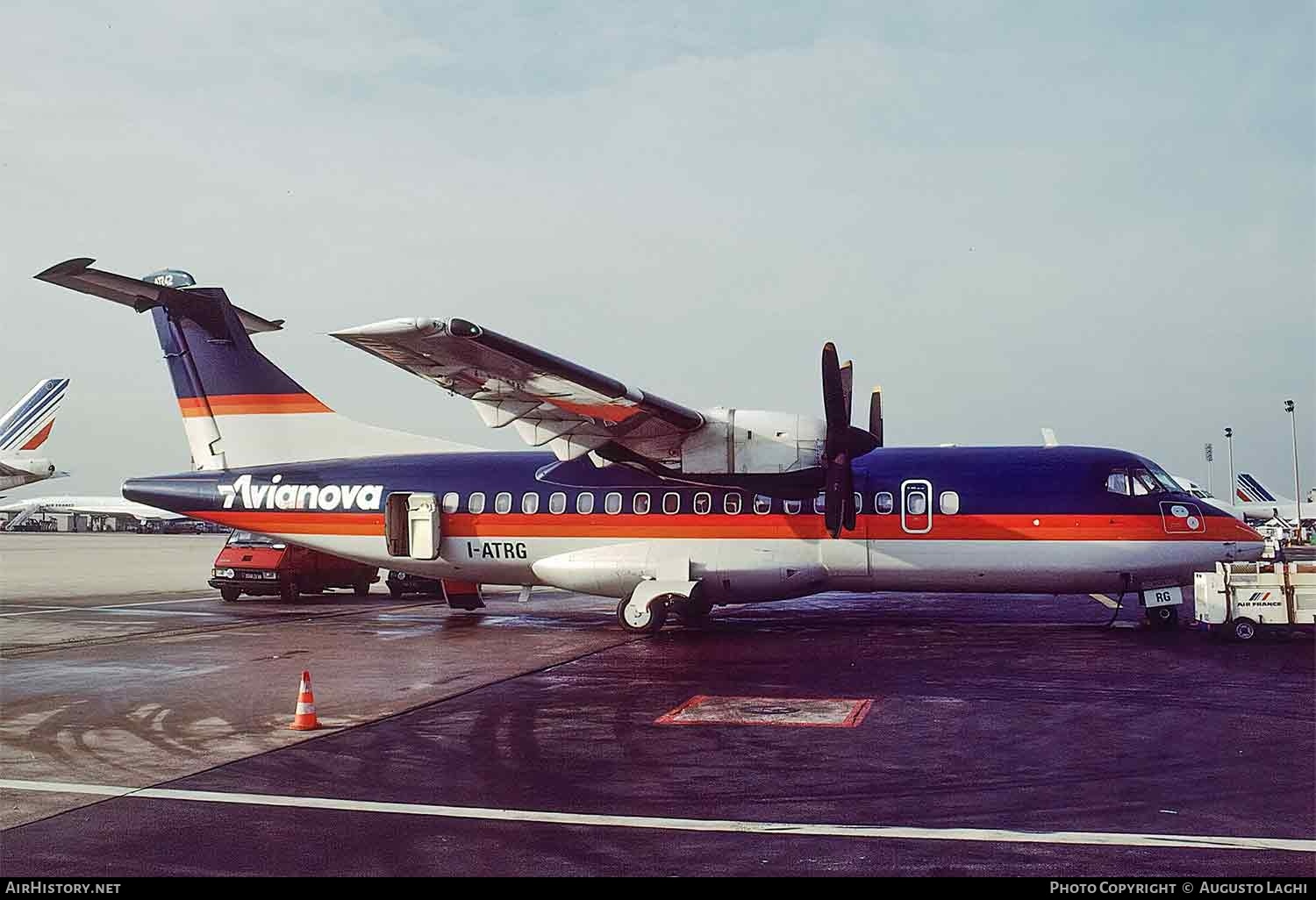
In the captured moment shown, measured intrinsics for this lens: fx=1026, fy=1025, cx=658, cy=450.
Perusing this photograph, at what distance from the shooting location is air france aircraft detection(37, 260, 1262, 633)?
663 inches

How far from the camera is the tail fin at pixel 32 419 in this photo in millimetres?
57062

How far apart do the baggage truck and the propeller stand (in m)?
5.53

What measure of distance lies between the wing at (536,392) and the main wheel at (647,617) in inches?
95.1

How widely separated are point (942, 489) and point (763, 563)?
3.30 m

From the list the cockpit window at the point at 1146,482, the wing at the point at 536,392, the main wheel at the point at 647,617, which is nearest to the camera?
the wing at the point at 536,392

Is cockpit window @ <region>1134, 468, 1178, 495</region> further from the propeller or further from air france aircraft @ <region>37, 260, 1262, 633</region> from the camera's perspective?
the propeller

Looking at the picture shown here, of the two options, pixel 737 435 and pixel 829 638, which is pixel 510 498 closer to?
pixel 737 435

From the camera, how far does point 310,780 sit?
775 centimetres

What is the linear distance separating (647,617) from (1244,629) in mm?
9264

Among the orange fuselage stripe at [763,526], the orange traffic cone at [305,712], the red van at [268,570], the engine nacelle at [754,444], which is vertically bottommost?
the orange traffic cone at [305,712]

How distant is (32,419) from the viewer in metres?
57.4

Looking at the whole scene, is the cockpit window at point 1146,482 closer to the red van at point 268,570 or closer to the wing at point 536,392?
the wing at point 536,392

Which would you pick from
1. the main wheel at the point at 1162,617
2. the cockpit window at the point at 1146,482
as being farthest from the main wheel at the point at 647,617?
the main wheel at the point at 1162,617
